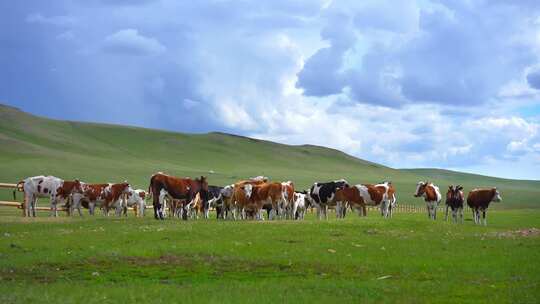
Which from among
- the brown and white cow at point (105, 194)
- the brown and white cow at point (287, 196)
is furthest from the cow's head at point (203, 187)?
the brown and white cow at point (105, 194)

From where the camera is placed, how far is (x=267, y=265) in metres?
20.1

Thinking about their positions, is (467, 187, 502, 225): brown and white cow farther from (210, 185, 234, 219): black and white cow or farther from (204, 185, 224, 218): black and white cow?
(204, 185, 224, 218): black and white cow

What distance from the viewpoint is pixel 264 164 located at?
563ft

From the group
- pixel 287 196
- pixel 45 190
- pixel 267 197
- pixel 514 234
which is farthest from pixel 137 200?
pixel 514 234

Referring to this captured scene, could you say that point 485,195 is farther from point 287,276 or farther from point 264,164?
point 264,164

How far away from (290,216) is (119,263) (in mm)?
22807

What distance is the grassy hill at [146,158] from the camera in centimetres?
11294

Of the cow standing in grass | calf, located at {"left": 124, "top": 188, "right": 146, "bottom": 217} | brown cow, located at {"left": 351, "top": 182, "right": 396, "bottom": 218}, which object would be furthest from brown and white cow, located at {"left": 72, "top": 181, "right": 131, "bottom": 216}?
brown cow, located at {"left": 351, "top": 182, "right": 396, "bottom": 218}

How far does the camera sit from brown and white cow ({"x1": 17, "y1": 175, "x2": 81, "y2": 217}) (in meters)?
41.1

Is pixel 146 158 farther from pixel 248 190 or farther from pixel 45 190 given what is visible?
pixel 248 190

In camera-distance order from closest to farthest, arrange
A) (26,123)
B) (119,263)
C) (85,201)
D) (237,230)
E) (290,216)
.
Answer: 1. (119,263)
2. (237,230)
3. (290,216)
4. (85,201)
5. (26,123)

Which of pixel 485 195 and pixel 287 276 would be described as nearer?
pixel 287 276

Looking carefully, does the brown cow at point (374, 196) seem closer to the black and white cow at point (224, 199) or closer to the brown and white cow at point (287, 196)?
the brown and white cow at point (287, 196)

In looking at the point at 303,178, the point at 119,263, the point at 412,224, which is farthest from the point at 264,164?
the point at 119,263
